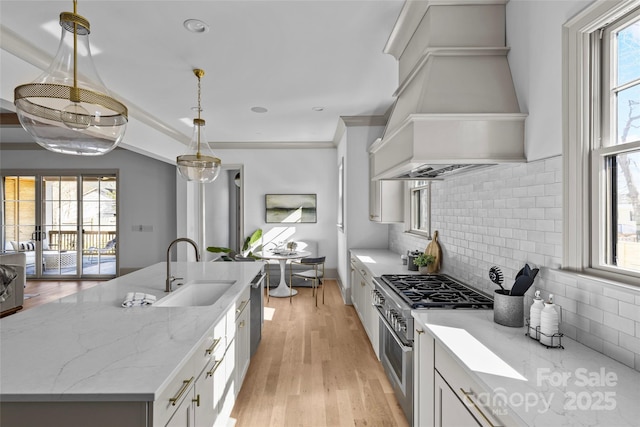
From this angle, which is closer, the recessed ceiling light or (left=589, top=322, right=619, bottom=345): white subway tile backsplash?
(left=589, top=322, right=619, bottom=345): white subway tile backsplash

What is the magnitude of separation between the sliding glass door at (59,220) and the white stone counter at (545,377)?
749 centimetres

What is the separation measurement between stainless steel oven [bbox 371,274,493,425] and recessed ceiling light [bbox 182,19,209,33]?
2472mm

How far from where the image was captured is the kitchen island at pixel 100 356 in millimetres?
984

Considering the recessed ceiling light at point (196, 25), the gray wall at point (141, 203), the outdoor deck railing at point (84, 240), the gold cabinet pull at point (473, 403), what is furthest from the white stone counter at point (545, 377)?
the outdoor deck railing at point (84, 240)

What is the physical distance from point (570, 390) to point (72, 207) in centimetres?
835

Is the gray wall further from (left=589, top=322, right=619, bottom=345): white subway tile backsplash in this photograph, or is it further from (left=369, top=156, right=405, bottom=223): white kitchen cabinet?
(left=589, top=322, right=619, bottom=345): white subway tile backsplash

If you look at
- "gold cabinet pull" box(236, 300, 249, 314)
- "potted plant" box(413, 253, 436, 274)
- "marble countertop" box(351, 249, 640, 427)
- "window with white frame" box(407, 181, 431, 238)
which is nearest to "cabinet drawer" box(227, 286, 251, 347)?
"gold cabinet pull" box(236, 300, 249, 314)

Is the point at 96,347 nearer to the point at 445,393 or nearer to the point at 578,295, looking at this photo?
the point at 445,393

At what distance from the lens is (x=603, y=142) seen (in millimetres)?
1413

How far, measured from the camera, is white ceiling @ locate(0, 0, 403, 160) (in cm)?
230

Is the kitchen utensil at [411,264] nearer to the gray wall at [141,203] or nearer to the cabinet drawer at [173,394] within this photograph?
the cabinet drawer at [173,394]

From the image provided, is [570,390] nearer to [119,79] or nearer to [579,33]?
[579,33]

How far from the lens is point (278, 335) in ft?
12.2

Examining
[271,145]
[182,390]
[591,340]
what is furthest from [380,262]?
[271,145]
